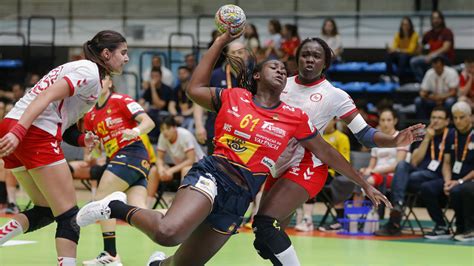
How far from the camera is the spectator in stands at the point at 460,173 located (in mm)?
10938

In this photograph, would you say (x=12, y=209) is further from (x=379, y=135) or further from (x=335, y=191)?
(x=379, y=135)

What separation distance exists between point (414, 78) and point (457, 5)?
9.36 ft

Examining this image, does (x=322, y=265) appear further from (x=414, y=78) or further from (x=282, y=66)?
(x=414, y=78)

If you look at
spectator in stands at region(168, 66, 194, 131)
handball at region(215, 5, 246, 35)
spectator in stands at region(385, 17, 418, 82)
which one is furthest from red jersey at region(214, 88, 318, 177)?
spectator in stands at region(385, 17, 418, 82)

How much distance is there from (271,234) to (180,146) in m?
6.74

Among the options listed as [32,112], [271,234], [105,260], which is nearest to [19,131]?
[32,112]

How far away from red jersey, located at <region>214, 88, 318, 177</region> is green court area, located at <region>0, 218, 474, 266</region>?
2.83 meters

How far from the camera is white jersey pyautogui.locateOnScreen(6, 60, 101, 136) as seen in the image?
252 inches

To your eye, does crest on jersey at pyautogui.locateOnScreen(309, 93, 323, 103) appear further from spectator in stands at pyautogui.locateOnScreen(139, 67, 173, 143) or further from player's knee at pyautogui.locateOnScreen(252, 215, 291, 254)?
spectator in stands at pyautogui.locateOnScreen(139, 67, 173, 143)

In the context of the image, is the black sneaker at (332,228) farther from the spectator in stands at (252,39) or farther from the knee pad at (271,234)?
the knee pad at (271,234)

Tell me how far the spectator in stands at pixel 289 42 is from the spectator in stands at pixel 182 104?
5.66 feet

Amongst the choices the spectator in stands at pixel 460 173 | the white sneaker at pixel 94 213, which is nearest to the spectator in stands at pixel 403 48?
the spectator in stands at pixel 460 173

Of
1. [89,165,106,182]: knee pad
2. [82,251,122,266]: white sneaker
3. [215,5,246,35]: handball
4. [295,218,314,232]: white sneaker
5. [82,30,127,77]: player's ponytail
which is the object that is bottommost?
[295,218,314,232]: white sneaker

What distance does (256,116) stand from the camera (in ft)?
20.2
